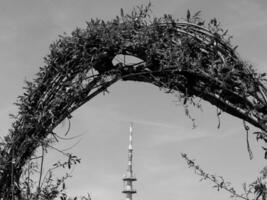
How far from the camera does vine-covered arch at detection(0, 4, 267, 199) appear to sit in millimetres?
3525

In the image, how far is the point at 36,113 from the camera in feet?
12.4

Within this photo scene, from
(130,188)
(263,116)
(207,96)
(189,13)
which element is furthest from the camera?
(130,188)

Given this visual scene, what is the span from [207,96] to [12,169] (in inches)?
56.1

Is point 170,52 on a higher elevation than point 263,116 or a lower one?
higher

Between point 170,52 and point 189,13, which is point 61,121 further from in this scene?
point 189,13

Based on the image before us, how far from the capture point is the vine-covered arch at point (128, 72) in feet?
11.6

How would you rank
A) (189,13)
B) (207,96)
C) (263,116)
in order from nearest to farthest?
(263,116) → (207,96) → (189,13)

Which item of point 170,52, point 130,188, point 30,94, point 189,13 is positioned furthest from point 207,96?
point 130,188

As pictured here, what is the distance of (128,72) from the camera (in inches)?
152

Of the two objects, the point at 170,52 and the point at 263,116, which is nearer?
the point at 263,116

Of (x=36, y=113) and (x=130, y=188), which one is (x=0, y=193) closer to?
(x=36, y=113)

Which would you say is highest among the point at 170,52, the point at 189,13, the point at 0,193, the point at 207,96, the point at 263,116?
the point at 189,13

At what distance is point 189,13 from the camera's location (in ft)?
12.6

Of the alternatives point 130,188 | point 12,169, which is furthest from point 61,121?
point 130,188
